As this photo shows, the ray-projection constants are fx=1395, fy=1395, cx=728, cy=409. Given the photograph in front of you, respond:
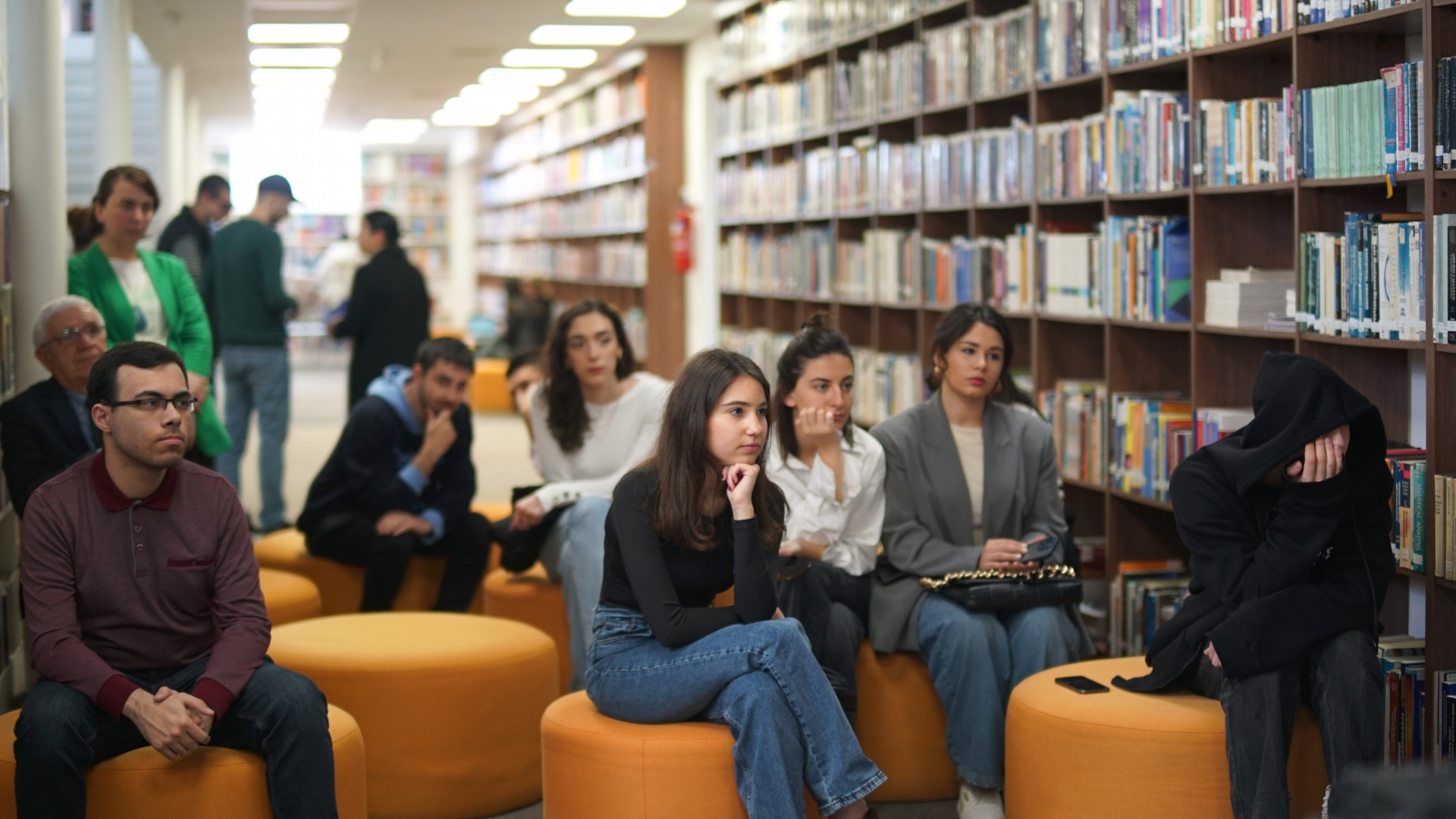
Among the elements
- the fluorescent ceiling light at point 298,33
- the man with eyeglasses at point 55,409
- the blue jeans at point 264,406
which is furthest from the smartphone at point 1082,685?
the fluorescent ceiling light at point 298,33

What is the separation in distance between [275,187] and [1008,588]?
461 centimetres

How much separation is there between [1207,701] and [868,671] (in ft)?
2.66

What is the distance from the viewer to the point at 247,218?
644cm

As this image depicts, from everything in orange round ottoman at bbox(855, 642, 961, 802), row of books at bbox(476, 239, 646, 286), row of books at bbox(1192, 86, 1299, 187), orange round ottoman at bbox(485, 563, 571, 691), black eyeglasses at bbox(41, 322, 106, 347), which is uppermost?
row of books at bbox(476, 239, 646, 286)

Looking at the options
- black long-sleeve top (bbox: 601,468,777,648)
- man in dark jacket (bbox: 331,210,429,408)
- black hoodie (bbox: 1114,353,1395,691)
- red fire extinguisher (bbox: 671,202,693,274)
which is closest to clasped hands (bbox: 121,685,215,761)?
black long-sleeve top (bbox: 601,468,777,648)

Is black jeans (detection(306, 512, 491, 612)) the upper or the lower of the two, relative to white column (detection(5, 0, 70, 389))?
lower

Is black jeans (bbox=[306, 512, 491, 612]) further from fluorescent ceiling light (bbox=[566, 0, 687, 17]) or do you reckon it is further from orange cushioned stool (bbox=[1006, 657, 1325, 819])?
fluorescent ceiling light (bbox=[566, 0, 687, 17])

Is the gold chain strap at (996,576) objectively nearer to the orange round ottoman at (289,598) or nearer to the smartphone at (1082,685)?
the smartphone at (1082,685)

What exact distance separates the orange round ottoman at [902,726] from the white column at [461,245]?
15463 millimetres

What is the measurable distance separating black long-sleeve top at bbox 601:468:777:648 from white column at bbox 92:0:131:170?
205 inches

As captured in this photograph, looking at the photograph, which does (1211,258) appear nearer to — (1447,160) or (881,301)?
(1447,160)

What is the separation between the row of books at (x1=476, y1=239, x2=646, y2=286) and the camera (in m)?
10.3

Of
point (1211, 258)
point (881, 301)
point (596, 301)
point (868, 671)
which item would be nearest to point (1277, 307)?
point (1211, 258)

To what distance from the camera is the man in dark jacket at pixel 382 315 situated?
22.2ft
